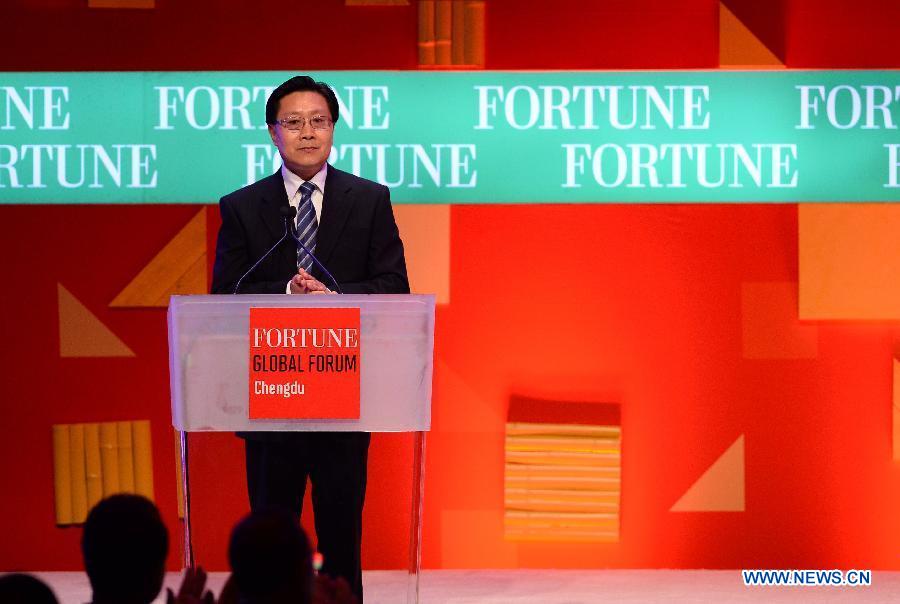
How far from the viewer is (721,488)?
409cm

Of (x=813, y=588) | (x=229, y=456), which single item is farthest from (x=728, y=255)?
(x=229, y=456)

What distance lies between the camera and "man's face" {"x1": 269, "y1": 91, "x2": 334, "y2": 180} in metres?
2.91

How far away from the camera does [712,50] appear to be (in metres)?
4.08

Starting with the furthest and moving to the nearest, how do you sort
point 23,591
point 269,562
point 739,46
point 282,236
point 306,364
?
1. point 739,46
2. point 282,236
3. point 306,364
4. point 269,562
5. point 23,591

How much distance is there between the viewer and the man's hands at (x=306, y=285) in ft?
8.58

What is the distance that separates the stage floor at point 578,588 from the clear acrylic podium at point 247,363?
1.27 meters

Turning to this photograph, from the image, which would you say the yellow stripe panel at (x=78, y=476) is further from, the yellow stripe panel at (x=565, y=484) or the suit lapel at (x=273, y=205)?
the suit lapel at (x=273, y=205)

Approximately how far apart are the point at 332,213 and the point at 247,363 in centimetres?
50

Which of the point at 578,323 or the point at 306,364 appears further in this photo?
the point at 578,323

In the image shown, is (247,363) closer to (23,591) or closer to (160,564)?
(160,564)

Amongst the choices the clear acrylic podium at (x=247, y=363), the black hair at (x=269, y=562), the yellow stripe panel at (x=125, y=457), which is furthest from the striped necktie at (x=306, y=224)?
the yellow stripe panel at (x=125, y=457)

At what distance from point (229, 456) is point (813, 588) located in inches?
76.2

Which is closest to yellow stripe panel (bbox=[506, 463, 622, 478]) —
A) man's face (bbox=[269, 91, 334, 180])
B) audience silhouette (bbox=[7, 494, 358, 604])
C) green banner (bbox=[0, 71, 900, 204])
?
green banner (bbox=[0, 71, 900, 204])

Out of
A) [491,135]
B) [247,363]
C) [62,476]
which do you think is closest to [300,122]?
[247,363]
